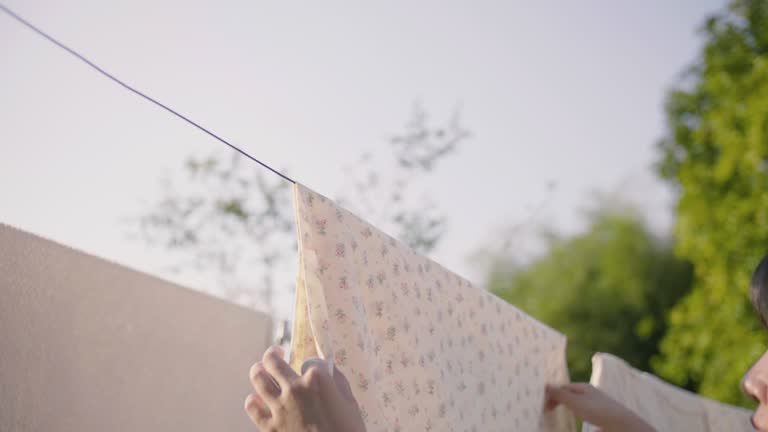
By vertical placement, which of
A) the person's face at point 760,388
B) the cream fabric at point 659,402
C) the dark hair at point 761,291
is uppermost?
the dark hair at point 761,291

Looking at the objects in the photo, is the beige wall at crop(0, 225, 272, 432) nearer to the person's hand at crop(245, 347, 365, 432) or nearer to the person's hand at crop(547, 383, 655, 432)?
the person's hand at crop(245, 347, 365, 432)

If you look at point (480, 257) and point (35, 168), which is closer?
point (35, 168)

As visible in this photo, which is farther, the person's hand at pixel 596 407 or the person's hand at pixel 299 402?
the person's hand at pixel 596 407

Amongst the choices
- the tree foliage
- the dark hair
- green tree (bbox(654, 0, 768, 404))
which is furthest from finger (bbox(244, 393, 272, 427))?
green tree (bbox(654, 0, 768, 404))

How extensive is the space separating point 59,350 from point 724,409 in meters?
1.93

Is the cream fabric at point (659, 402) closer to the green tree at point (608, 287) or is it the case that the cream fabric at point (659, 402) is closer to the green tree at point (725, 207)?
the green tree at point (725, 207)

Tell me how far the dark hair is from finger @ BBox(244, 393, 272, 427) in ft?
3.11

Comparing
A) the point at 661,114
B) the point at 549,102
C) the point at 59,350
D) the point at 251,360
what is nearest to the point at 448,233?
the point at 549,102

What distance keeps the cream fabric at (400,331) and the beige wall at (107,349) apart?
464 millimetres

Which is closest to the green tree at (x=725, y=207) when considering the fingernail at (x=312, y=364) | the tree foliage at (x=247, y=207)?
the tree foliage at (x=247, y=207)

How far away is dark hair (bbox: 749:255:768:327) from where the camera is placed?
3.72 ft

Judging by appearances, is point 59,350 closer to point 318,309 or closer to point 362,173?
point 318,309

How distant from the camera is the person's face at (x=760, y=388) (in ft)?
3.76

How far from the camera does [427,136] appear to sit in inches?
138
